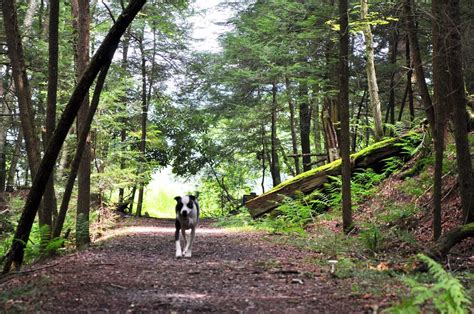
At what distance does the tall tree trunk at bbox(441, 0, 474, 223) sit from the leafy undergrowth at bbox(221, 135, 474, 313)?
857 millimetres

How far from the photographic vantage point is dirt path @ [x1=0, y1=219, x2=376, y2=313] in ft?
16.7

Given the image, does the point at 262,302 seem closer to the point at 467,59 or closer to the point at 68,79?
the point at 467,59

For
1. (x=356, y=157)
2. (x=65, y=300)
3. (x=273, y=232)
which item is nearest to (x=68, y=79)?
(x=273, y=232)

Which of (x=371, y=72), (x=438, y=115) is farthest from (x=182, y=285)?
(x=371, y=72)

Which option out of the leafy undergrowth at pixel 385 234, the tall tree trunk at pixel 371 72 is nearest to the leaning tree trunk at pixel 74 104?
the leafy undergrowth at pixel 385 234

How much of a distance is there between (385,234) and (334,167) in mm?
6261

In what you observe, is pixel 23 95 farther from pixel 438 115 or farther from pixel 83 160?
pixel 438 115

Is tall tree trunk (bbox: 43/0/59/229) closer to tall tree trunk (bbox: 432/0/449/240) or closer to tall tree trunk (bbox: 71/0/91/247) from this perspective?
tall tree trunk (bbox: 71/0/91/247)

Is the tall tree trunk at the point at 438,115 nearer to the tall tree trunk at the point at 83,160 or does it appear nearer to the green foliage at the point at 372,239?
the green foliage at the point at 372,239

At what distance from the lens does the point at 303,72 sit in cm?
2078

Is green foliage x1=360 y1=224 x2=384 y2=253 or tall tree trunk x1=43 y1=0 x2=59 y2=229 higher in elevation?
tall tree trunk x1=43 y1=0 x2=59 y2=229

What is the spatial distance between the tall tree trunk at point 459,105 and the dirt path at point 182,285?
9.64 feet

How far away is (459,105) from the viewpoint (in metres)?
7.83

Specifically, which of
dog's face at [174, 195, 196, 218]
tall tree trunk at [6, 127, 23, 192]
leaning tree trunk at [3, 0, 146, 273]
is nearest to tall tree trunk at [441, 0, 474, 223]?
leaning tree trunk at [3, 0, 146, 273]
